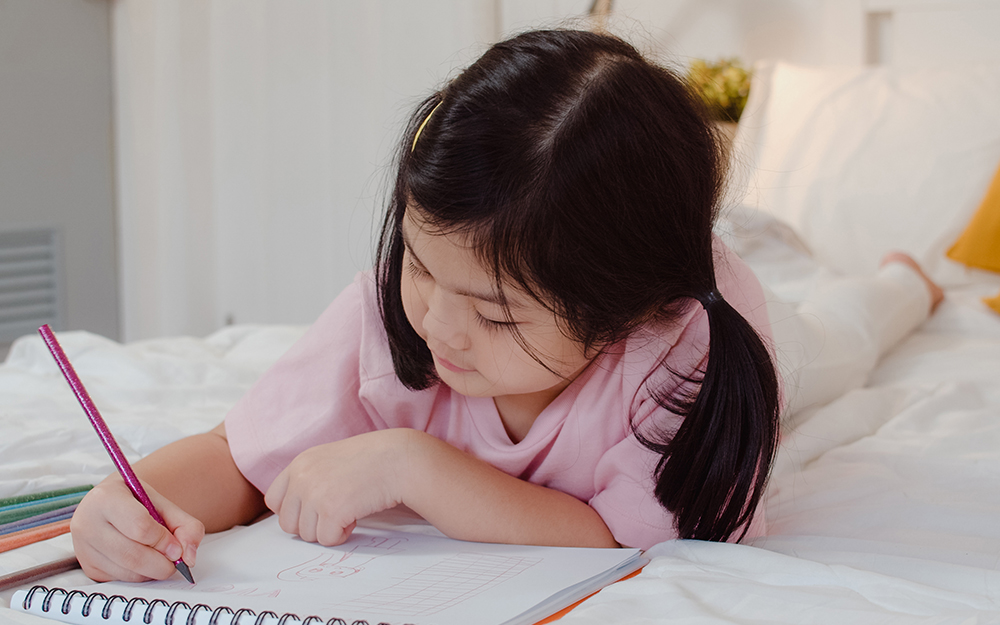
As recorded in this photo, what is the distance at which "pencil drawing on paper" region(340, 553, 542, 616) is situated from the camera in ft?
1.46

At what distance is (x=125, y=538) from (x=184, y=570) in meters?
0.04

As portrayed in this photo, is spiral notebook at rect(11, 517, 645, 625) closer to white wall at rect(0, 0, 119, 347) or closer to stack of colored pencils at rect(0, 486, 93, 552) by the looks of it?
stack of colored pencils at rect(0, 486, 93, 552)

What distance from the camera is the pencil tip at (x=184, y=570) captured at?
0.49 metres

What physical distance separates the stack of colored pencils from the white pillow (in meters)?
1.20

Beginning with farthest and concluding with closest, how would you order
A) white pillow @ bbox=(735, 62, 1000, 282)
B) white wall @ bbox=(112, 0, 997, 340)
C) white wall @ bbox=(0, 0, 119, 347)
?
white wall @ bbox=(112, 0, 997, 340)
white wall @ bbox=(0, 0, 119, 347)
white pillow @ bbox=(735, 62, 1000, 282)

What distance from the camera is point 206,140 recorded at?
241cm

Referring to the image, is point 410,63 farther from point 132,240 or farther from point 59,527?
point 59,527

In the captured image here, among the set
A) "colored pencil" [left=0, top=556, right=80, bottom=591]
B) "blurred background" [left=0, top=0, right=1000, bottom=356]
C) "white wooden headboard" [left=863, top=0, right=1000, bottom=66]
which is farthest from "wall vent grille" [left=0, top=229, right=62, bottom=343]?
"white wooden headboard" [left=863, top=0, right=1000, bottom=66]

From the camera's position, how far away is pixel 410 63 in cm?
221

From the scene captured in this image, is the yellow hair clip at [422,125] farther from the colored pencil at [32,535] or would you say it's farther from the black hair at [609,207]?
the colored pencil at [32,535]

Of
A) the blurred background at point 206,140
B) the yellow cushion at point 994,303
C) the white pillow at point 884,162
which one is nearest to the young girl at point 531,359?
the yellow cushion at point 994,303

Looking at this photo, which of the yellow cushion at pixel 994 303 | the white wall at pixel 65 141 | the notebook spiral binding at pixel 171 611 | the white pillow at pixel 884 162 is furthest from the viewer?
the white wall at pixel 65 141

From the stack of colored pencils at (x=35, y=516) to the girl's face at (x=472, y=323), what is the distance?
295 mm

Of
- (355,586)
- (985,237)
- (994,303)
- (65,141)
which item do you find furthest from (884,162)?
(65,141)
